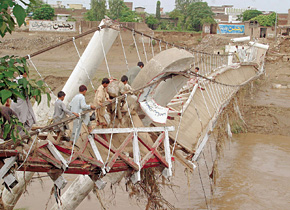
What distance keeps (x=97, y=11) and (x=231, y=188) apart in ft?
140

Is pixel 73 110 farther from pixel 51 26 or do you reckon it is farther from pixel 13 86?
pixel 51 26

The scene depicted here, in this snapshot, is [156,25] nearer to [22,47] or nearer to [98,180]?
[22,47]

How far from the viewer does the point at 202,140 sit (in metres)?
8.48

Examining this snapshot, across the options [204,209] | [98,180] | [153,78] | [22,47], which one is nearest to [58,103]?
[98,180]

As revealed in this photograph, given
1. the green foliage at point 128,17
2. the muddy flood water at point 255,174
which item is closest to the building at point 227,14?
the green foliage at point 128,17

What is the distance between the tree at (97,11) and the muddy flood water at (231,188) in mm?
38249

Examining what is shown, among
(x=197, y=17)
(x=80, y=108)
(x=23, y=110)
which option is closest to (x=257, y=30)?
(x=197, y=17)

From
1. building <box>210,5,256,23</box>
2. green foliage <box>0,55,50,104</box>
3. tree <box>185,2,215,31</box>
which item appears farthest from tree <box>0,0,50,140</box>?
building <box>210,5,256,23</box>

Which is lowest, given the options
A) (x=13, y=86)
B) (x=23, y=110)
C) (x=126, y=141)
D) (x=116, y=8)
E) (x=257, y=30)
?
(x=126, y=141)

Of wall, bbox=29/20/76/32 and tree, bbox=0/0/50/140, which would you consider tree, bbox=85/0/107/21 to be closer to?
wall, bbox=29/20/76/32

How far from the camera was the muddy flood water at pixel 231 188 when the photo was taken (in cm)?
1099

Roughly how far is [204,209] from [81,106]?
5.68m

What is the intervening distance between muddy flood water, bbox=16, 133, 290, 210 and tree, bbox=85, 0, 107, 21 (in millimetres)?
38249

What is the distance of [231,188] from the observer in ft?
40.1
